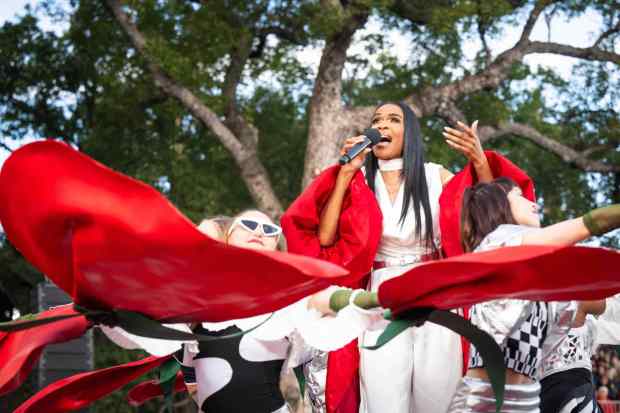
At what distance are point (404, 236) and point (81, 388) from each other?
1634mm

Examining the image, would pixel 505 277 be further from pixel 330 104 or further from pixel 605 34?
pixel 605 34

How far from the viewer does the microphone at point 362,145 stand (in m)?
3.92

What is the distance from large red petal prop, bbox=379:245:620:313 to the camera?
2547 mm

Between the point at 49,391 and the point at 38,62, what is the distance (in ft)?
42.0

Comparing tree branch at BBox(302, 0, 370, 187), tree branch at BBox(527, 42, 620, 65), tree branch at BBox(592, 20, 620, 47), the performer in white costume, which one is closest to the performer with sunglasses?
the performer in white costume

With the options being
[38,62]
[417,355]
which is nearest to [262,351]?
[417,355]

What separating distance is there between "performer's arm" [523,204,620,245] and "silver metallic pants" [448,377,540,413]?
0.49m

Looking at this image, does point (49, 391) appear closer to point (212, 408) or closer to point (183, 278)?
point (212, 408)

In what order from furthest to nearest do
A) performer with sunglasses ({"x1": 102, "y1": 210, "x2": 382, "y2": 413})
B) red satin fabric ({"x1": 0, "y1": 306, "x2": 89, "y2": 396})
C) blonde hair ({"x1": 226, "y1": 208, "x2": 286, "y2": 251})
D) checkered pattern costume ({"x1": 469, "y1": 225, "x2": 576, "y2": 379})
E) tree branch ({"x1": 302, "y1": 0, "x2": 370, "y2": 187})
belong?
tree branch ({"x1": 302, "y1": 0, "x2": 370, "y2": 187}), blonde hair ({"x1": 226, "y1": 208, "x2": 286, "y2": 251}), performer with sunglasses ({"x1": 102, "y1": 210, "x2": 382, "y2": 413}), red satin fabric ({"x1": 0, "y1": 306, "x2": 89, "y2": 396}), checkered pattern costume ({"x1": 469, "y1": 225, "x2": 576, "y2": 379})

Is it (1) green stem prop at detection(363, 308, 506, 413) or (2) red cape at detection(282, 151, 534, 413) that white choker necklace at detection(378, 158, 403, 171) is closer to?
(2) red cape at detection(282, 151, 534, 413)

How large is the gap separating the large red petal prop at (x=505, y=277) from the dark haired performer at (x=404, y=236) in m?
0.98

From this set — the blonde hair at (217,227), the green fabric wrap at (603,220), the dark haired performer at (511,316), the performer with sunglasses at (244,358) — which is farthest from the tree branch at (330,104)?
the green fabric wrap at (603,220)

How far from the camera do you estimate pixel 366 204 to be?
13.8 ft

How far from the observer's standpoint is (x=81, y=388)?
438 centimetres
